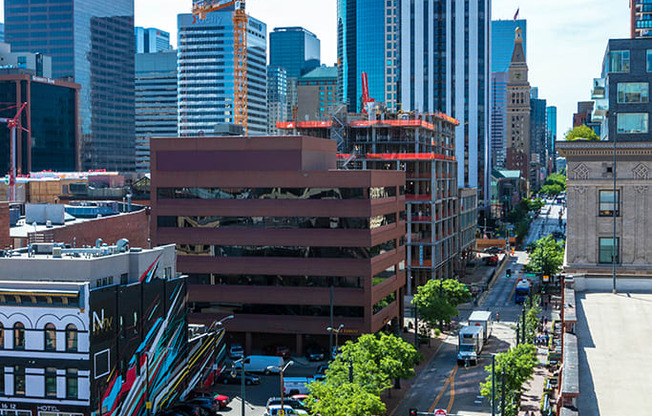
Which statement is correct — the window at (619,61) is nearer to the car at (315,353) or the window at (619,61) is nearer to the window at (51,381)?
the window at (51,381)

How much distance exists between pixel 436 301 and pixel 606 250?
48.8 meters

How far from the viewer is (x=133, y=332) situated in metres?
65.4

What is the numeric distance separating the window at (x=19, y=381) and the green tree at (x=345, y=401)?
21257 mm

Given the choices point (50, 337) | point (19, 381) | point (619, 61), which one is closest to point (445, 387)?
point (619, 61)

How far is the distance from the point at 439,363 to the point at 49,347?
45.8 metres

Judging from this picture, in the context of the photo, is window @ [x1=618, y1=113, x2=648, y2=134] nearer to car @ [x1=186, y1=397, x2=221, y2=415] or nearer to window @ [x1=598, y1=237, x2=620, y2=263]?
window @ [x1=598, y1=237, x2=620, y2=263]

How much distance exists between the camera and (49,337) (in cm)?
5997

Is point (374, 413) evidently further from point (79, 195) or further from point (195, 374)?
point (79, 195)

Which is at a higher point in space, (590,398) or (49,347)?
(590,398)

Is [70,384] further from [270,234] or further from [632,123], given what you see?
[632,123]

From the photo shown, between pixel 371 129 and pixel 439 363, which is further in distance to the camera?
pixel 371 129

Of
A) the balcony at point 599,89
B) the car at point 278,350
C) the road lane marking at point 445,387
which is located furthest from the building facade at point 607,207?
the car at point 278,350

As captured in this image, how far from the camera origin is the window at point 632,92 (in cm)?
5578

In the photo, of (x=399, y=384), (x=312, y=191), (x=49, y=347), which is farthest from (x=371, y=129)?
(x=49, y=347)
